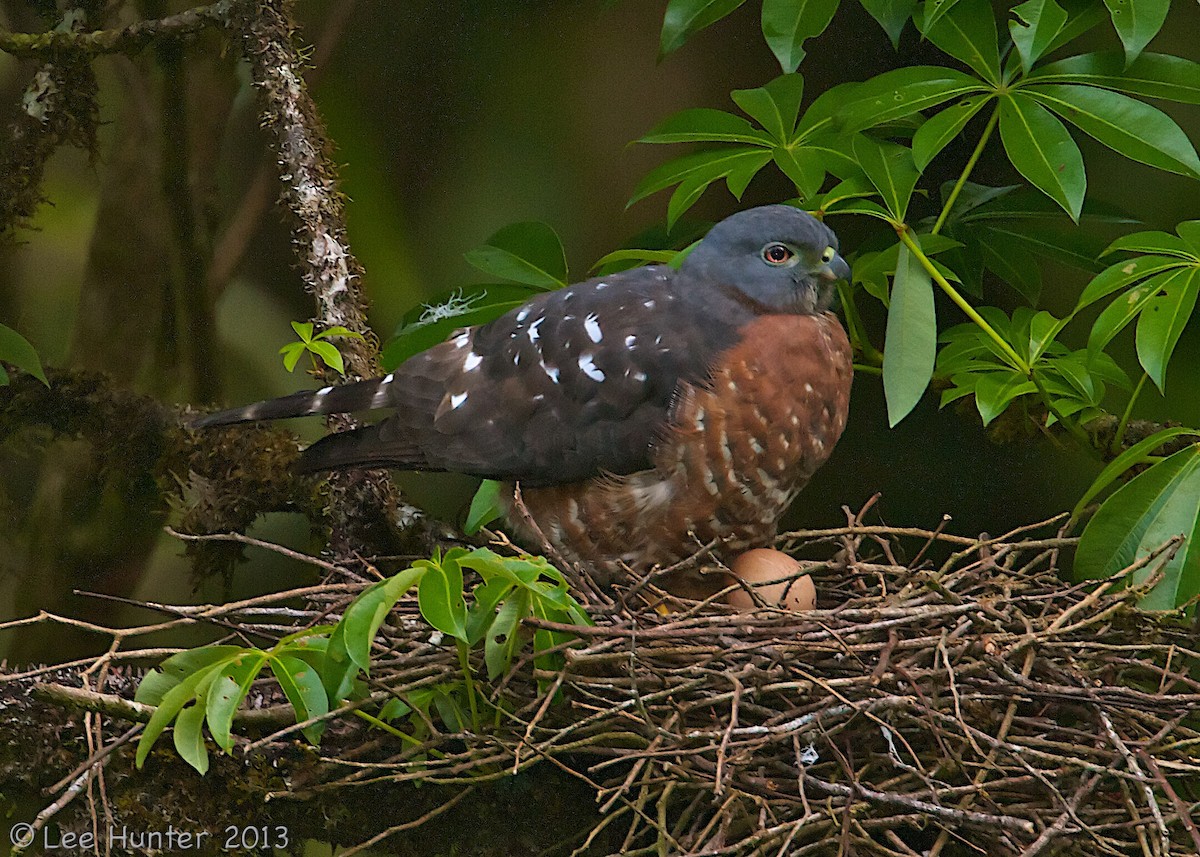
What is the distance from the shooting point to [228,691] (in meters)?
1.05

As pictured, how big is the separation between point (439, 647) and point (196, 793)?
1.27ft

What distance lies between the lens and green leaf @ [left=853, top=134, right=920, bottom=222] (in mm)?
1448

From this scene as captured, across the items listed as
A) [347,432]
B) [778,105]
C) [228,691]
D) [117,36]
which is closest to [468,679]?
[228,691]

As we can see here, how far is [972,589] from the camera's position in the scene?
4.65ft

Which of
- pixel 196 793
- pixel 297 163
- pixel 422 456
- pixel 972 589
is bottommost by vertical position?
pixel 196 793

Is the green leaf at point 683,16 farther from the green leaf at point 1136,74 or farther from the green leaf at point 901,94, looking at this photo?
the green leaf at point 1136,74

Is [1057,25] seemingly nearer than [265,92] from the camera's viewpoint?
Yes

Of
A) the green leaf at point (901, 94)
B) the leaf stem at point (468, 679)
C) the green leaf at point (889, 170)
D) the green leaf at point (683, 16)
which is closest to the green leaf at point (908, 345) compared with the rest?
the green leaf at point (889, 170)

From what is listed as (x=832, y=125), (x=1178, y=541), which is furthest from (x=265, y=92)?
(x=1178, y=541)

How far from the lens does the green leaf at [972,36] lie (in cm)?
147

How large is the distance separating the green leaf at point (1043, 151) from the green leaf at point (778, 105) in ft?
0.90

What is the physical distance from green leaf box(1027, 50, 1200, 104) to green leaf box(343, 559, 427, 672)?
3.30 ft

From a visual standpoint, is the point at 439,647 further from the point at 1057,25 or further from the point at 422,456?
the point at 1057,25

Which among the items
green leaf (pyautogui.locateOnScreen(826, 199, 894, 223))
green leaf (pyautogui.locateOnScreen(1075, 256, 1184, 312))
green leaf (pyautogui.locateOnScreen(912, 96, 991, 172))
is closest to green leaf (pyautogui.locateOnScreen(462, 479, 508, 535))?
green leaf (pyautogui.locateOnScreen(826, 199, 894, 223))
